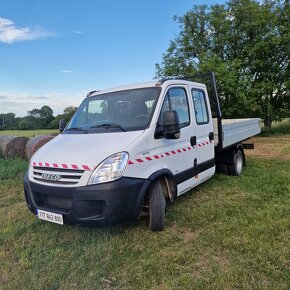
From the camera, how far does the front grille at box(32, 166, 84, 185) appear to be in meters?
3.55

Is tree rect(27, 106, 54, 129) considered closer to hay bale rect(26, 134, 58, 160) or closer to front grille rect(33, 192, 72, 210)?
hay bale rect(26, 134, 58, 160)

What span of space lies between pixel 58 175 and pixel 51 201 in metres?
0.38

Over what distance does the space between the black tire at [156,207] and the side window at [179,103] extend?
117cm

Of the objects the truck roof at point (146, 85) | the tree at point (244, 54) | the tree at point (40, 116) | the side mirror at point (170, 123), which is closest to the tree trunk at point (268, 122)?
the tree at point (244, 54)

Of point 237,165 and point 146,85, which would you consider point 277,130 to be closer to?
point 237,165

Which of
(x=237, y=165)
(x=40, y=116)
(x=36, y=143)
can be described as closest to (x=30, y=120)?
(x=40, y=116)

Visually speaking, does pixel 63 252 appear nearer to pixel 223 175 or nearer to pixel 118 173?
pixel 118 173

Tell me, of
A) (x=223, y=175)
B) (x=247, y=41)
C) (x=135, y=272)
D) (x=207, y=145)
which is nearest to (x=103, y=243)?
(x=135, y=272)

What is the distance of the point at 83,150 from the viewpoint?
376 cm

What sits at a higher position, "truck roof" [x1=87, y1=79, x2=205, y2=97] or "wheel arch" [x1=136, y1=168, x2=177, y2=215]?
"truck roof" [x1=87, y1=79, x2=205, y2=97]

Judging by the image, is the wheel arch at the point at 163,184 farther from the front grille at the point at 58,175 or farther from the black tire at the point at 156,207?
the front grille at the point at 58,175

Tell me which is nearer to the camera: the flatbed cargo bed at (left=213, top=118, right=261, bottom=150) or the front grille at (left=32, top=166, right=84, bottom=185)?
the front grille at (left=32, top=166, right=84, bottom=185)

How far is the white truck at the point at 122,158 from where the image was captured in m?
3.51

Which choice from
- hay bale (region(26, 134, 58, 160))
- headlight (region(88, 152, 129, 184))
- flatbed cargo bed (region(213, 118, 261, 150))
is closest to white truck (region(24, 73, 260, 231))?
headlight (region(88, 152, 129, 184))
